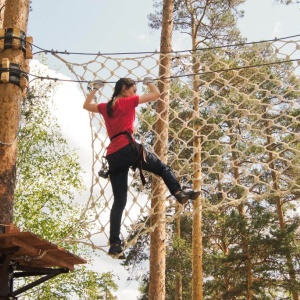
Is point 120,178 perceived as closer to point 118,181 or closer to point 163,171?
point 118,181

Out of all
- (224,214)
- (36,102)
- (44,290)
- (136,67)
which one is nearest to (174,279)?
(224,214)

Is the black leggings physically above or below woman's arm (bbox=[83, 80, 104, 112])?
below

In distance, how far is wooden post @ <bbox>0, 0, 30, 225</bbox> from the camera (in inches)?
99.3

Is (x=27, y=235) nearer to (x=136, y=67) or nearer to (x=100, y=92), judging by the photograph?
(x=100, y=92)

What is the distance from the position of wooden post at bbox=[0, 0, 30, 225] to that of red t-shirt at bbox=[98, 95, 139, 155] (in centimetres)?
51

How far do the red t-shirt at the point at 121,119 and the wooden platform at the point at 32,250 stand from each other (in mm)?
587

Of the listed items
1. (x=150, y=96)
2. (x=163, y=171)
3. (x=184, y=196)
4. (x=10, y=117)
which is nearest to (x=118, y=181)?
(x=163, y=171)

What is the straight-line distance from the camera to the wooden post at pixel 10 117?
2.52 m

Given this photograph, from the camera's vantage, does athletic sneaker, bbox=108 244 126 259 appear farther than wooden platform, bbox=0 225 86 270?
Yes

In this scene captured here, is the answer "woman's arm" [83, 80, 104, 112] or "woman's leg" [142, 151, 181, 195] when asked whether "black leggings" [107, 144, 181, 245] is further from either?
"woman's arm" [83, 80, 104, 112]

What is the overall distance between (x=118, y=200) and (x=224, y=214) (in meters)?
8.80

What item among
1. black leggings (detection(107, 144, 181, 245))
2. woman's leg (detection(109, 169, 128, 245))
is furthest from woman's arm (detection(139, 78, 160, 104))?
woman's leg (detection(109, 169, 128, 245))

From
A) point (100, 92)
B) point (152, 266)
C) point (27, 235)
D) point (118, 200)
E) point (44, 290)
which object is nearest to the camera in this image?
point (27, 235)

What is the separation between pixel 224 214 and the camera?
11.1m
